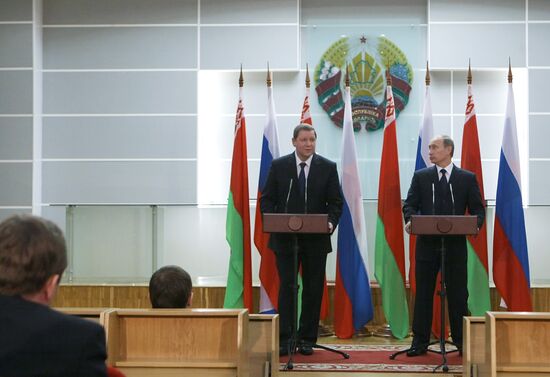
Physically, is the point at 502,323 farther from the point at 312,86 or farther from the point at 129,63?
the point at 129,63

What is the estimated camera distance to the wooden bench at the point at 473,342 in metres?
3.89

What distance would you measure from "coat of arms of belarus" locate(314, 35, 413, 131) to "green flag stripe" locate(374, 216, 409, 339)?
7.11 ft

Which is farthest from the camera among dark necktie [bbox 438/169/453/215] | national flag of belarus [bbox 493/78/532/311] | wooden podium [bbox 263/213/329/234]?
national flag of belarus [bbox 493/78/532/311]

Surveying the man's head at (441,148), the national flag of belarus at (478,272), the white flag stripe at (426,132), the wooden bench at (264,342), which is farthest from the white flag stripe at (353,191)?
the wooden bench at (264,342)

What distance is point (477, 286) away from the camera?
6242 mm

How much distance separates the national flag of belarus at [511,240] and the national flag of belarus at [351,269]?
39.3 inches

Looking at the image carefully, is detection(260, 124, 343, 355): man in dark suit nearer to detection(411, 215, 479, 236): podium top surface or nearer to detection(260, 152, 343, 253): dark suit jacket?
detection(260, 152, 343, 253): dark suit jacket

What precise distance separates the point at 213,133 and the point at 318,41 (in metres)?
1.49

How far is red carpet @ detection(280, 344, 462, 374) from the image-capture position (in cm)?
496

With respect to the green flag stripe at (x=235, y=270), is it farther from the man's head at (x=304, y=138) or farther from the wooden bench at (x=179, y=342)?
the wooden bench at (x=179, y=342)

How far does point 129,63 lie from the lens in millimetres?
8805

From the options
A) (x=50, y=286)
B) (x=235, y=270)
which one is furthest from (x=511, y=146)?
(x=50, y=286)

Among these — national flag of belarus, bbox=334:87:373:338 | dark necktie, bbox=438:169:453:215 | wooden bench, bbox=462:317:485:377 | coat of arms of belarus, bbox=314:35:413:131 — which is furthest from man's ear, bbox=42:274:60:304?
coat of arms of belarus, bbox=314:35:413:131

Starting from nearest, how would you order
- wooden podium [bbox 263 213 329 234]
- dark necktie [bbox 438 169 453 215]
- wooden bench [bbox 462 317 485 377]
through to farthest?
1. wooden bench [bbox 462 317 485 377]
2. wooden podium [bbox 263 213 329 234]
3. dark necktie [bbox 438 169 453 215]
